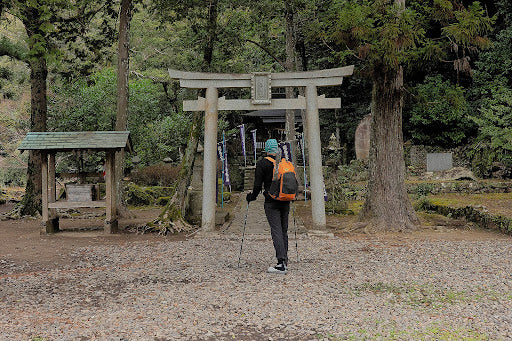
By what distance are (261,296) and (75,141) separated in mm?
6658

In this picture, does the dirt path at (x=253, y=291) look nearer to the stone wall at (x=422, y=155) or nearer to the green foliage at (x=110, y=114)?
the green foliage at (x=110, y=114)

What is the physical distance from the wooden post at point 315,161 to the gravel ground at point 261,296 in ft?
6.72

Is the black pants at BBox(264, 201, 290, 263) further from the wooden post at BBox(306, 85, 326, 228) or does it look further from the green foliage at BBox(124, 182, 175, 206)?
the green foliage at BBox(124, 182, 175, 206)

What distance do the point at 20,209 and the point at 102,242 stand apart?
225 inches

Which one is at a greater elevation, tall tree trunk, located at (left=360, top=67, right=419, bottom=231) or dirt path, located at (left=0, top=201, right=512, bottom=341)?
tall tree trunk, located at (left=360, top=67, right=419, bottom=231)

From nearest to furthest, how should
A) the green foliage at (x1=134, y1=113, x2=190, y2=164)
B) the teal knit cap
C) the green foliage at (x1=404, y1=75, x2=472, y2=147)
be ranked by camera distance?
1. the teal knit cap
2. the green foliage at (x1=134, y1=113, x2=190, y2=164)
3. the green foliage at (x1=404, y1=75, x2=472, y2=147)

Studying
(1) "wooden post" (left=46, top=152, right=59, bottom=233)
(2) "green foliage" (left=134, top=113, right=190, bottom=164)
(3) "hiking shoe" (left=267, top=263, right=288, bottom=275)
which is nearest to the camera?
(3) "hiking shoe" (left=267, top=263, right=288, bottom=275)

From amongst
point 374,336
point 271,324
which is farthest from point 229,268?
point 374,336

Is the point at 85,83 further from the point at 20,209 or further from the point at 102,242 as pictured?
the point at 102,242

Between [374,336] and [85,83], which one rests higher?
[85,83]

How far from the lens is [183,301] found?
489 centimetres

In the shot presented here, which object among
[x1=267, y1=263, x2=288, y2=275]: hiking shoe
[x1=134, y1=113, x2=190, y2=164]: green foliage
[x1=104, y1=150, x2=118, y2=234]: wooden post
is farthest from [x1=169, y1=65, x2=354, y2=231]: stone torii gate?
[x1=134, y1=113, x2=190, y2=164]: green foliage

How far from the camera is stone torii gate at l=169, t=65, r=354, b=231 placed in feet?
33.8

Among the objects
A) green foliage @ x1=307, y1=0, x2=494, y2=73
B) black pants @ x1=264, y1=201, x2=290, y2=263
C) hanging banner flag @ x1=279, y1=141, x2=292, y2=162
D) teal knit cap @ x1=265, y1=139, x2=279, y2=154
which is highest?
green foliage @ x1=307, y1=0, x2=494, y2=73
